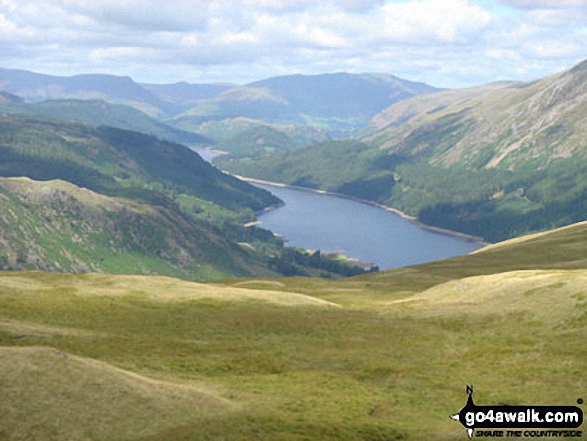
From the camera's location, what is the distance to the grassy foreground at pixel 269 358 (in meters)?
47.9

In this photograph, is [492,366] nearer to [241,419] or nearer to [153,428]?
[241,419]

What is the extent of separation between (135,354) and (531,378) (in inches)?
1552

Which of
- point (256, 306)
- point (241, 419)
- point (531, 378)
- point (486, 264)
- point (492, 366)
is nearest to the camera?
point (241, 419)

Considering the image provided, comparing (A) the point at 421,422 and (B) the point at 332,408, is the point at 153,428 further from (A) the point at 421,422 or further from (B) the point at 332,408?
(A) the point at 421,422

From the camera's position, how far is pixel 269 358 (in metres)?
72.5

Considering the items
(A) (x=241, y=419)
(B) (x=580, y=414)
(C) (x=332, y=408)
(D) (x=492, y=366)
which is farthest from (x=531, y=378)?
(A) (x=241, y=419)

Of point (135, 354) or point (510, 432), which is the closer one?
point (510, 432)

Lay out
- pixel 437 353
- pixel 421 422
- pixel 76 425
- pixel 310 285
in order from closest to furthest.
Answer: pixel 76 425
pixel 421 422
pixel 437 353
pixel 310 285

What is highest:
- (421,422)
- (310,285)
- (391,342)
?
(310,285)

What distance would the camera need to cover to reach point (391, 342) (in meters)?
81.2

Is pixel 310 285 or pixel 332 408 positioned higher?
pixel 310 285

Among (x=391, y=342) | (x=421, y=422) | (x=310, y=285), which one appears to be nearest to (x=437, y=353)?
(x=391, y=342)

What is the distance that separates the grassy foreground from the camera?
157 feet

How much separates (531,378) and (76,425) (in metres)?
39.8
